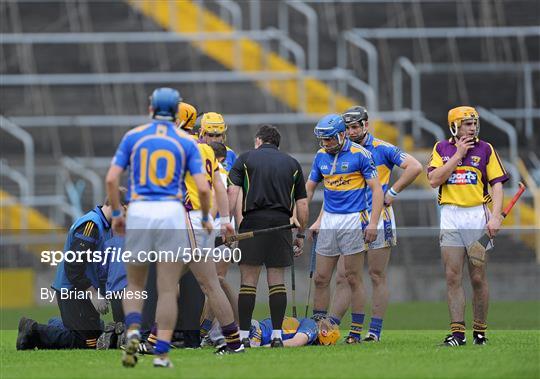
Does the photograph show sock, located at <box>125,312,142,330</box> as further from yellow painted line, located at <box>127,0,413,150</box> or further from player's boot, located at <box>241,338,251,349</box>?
yellow painted line, located at <box>127,0,413,150</box>

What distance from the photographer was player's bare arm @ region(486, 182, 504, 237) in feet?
35.3

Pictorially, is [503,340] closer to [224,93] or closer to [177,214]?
[177,214]

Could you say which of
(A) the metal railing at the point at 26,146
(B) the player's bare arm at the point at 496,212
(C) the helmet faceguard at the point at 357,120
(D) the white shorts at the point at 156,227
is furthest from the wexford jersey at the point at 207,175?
(A) the metal railing at the point at 26,146

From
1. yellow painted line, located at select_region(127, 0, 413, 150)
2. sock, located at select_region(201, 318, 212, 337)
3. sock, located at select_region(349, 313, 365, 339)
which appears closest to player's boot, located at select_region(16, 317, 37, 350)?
sock, located at select_region(201, 318, 212, 337)

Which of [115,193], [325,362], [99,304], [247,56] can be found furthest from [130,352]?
[247,56]

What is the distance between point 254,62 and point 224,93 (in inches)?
58.8

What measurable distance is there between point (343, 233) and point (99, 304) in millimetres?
2015

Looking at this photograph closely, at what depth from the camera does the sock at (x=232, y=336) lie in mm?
10015

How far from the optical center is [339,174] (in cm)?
1127

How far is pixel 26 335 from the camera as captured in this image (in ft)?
36.8

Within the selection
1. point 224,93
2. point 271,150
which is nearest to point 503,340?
point 271,150

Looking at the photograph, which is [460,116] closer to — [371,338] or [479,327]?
[479,327]

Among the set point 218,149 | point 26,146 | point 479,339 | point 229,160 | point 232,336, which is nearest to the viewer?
point 232,336

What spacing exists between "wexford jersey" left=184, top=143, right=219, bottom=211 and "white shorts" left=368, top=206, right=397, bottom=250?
166cm
